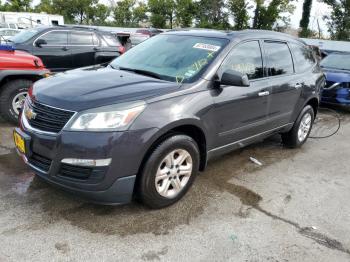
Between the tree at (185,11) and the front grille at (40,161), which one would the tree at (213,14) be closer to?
the tree at (185,11)

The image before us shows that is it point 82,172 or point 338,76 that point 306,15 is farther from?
point 82,172

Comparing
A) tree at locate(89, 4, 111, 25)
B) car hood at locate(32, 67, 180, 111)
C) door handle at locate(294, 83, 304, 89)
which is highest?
tree at locate(89, 4, 111, 25)

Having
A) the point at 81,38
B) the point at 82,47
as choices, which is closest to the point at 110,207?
the point at 82,47

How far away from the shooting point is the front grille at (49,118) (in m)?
3.06

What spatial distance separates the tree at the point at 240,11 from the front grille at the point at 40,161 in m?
35.8

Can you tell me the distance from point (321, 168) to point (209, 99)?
2295 mm

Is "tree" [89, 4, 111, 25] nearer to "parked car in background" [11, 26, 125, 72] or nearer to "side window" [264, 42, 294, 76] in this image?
"parked car in background" [11, 26, 125, 72]

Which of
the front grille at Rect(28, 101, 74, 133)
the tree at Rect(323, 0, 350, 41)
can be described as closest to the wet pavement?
the front grille at Rect(28, 101, 74, 133)

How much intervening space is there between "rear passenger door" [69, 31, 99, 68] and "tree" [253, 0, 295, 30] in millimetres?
30401

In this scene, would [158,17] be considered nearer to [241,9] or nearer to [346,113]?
[241,9]

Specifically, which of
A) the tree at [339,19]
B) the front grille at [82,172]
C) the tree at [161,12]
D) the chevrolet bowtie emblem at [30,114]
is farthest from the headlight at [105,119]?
the tree at [161,12]

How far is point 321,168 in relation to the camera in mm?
5051

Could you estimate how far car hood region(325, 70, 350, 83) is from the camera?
27.5ft

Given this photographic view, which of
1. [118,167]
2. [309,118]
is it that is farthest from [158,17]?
[118,167]
